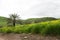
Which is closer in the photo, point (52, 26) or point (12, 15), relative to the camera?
point (52, 26)

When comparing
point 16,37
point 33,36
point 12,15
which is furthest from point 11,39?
point 12,15

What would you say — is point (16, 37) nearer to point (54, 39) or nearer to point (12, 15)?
point (54, 39)

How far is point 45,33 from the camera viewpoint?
10375 mm

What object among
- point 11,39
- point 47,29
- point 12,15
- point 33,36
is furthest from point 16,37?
point 12,15

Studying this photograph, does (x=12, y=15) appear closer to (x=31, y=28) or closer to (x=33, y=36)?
(x=31, y=28)

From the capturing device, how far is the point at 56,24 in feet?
34.4

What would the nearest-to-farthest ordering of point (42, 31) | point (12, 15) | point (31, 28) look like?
1. point (42, 31)
2. point (31, 28)
3. point (12, 15)

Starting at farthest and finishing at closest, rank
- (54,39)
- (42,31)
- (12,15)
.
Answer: (12,15), (42,31), (54,39)

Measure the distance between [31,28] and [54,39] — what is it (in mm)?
2195

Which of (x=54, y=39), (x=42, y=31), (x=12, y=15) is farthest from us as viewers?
(x=12, y=15)

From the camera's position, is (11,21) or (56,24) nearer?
(56,24)

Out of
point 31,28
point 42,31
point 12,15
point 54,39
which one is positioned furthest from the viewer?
point 12,15

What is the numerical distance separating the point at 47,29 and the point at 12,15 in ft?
27.9

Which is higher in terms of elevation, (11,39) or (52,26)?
(52,26)
